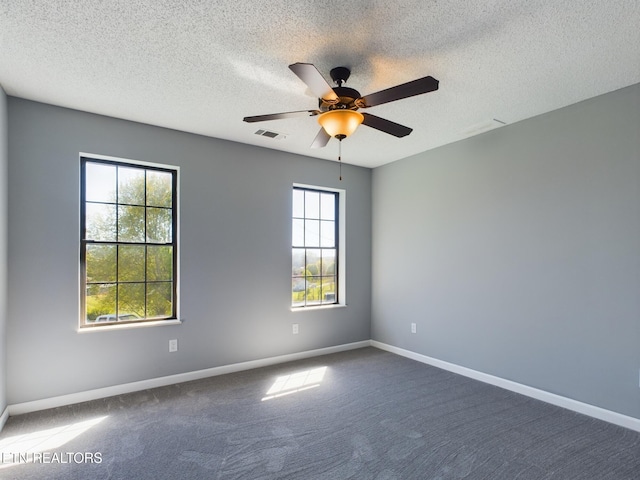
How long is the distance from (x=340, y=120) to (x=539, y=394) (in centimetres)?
303

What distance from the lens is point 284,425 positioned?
2822 millimetres

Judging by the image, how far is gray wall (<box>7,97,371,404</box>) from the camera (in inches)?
122

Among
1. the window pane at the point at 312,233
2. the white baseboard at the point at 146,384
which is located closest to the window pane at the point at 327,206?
the window pane at the point at 312,233

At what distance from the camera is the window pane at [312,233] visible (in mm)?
4852

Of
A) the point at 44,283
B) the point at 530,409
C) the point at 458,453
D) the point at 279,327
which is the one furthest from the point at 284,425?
the point at 44,283

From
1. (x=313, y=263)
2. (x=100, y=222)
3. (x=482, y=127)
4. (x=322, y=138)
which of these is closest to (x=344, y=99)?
(x=322, y=138)

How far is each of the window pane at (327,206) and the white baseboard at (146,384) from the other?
5.90 ft

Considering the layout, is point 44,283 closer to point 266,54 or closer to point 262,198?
point 262,198

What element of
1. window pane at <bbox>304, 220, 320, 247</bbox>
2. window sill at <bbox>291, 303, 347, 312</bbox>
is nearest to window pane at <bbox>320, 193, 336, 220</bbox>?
window pane at <bbox>304, 220, 320, 247</bbox>

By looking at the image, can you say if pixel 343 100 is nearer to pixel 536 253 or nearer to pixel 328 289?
pixel 536 253

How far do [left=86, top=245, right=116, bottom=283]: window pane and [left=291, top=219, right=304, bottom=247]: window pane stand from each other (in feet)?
6.76

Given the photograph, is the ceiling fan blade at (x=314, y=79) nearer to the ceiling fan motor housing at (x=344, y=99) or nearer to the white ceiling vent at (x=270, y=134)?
the ceiling fan motor housing at (x=344, y=99)

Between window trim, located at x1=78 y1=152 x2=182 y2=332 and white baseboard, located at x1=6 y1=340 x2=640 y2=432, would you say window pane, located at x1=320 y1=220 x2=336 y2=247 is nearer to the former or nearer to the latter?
white baseboard, located at x1=6 y1=340 x2=640 y2=432

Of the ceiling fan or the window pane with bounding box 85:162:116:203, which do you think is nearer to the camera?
the ceiling fan
